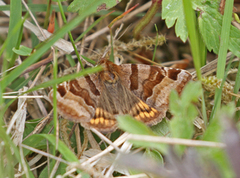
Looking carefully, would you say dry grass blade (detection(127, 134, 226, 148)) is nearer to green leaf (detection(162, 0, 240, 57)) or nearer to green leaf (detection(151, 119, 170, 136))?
green leaf (detection(151, 119, 170, 136))

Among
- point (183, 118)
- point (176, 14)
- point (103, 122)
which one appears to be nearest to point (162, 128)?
point (103, 122)

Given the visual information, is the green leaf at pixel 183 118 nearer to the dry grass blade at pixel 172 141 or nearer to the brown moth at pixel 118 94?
the dry grass blade at pixel 172 141

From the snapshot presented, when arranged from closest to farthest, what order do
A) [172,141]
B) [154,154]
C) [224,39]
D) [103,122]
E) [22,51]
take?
[172,141] < [154,154] < [103,122] < [224,39] < [22,51]

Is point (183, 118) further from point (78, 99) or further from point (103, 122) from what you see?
point (78, 99)

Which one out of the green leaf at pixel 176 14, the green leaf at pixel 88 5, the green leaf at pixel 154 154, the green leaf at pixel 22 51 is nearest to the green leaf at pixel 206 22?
the green leaf at pixel 176 14

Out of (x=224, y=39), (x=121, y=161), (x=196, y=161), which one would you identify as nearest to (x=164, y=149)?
(x=196, y=161)

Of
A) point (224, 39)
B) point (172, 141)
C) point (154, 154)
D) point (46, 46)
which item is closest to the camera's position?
point (172, 141)

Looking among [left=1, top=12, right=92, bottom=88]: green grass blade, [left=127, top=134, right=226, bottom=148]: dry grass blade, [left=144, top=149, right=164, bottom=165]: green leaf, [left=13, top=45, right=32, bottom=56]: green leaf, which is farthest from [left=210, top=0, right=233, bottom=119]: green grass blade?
[left=13, top=45, right=32, bottom=56]: green leaf
